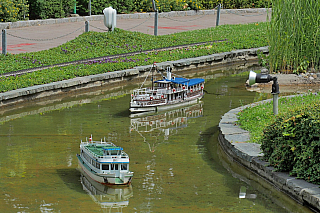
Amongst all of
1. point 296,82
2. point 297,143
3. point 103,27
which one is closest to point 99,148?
point 297,143

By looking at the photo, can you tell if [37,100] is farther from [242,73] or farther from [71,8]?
[71,8]

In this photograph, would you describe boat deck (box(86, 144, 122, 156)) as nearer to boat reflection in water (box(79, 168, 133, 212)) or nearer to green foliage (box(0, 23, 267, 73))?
boat reflection in water (box(79, 168, 133, 212))

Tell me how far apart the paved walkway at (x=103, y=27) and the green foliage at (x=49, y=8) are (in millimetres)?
1256

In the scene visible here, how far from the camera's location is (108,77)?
20.8 meters

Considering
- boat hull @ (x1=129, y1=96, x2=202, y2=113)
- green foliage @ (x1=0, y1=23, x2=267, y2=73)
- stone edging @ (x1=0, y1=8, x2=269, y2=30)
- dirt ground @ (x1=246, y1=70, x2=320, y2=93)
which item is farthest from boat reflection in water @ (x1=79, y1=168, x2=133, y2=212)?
stone edging @ (x1=0, y1=8, x2=269, y2=30)

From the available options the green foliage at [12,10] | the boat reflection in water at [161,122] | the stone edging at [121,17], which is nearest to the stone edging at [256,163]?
the boat reflection in water at [161,122]

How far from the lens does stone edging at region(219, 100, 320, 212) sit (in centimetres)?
959

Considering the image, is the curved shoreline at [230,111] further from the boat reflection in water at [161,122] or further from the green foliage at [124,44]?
the boat reflection in water at [161,122]

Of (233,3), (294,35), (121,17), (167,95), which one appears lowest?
(167,95)

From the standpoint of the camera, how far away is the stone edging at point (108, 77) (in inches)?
694

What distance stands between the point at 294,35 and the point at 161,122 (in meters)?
6.89

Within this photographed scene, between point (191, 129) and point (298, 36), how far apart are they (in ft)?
23.2

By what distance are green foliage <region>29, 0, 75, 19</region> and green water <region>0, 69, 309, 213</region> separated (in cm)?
1846

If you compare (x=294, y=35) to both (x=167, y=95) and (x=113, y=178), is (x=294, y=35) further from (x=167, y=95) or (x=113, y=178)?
(x=113, y=178)
